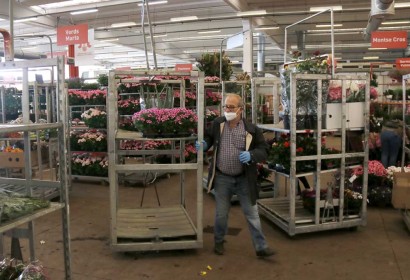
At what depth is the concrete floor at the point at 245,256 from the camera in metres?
3.51

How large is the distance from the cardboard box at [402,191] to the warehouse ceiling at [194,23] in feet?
15.6

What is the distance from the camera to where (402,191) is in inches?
170

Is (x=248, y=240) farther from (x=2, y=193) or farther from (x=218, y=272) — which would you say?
(x=2, y=193)

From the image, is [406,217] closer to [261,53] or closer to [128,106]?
[128,106]

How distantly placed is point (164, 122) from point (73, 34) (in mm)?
6901

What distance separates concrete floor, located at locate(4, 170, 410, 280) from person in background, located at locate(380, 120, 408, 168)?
1.93 m

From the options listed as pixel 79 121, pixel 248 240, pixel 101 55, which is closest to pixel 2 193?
pixel 248 240

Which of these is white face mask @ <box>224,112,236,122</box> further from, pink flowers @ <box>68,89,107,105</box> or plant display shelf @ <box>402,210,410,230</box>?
pink flowers @ <box>68,89,107,105</box>

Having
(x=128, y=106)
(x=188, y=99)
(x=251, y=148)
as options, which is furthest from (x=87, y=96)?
(x=251, y=148)

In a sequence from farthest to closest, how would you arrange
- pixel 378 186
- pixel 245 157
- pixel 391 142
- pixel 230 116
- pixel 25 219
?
pixel 391 142
pixel 378 186
pixel 230 116
pixel 245 157
pixel 25 219

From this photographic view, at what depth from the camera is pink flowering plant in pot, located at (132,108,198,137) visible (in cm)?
371

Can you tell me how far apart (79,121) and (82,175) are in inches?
46.4

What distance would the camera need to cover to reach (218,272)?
3531mm

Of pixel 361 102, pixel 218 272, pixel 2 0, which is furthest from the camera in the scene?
pixel 2 0
